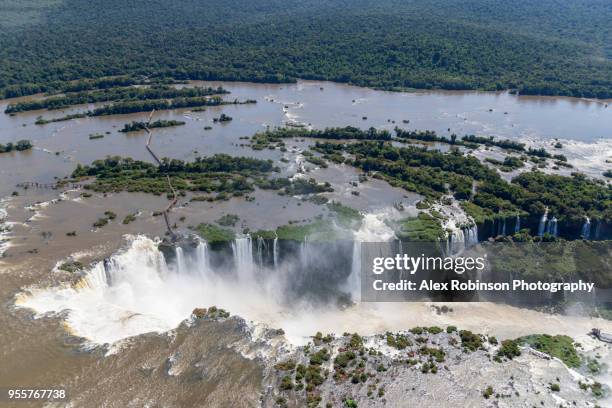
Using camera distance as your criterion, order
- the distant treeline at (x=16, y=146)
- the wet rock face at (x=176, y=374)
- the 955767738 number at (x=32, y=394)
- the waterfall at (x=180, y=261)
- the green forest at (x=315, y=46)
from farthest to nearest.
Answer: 1. the green forest at (x=315, y=46)
2. the distant treeline at (x=16, y=146)
3. the waterfall at (x=180, y=261)
4. the wet rock face at (x=176, y=374)
5. the 955767738 number at (x=32, y=394)

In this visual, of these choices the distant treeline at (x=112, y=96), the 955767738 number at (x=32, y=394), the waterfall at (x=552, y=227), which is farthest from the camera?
the distant treeline at (x=112, y=96)

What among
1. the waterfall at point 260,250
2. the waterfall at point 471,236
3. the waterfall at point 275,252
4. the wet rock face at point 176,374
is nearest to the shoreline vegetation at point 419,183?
the waterfall at point 471,236

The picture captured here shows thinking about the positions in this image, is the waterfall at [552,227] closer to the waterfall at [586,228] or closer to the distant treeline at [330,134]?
the waterfall at [586,228]

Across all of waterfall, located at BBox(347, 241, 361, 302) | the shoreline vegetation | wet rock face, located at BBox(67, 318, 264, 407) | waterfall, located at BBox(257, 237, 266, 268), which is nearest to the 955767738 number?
wet rock face, located at BBox(67, 318, 264, 407)

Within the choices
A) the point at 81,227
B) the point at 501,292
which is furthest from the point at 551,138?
the point at 81,227

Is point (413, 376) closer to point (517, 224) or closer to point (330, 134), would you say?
point (517, 224)

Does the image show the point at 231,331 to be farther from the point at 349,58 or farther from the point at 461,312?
the point at 349,58
